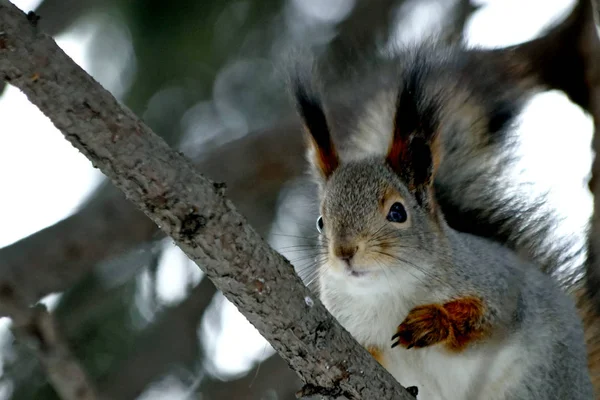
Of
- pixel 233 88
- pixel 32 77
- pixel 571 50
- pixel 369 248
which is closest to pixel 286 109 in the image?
pixel 233 88

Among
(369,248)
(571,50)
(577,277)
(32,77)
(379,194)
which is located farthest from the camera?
(571,50)

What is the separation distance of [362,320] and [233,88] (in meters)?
1.72

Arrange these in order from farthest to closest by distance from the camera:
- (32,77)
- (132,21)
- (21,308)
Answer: (132,21), (21,308), (32,77)

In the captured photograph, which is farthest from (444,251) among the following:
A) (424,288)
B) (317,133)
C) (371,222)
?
(317,133)

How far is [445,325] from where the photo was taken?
80.8 inches

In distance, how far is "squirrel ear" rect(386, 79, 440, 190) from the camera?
2281 mm

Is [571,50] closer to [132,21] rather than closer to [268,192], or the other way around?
[268,192]

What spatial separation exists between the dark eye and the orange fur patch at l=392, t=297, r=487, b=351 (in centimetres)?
23

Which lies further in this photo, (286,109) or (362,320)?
(286,109)

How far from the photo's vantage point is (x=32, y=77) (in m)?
1.28

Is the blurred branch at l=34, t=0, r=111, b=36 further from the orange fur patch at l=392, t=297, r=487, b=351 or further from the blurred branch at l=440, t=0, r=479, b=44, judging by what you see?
the orange fur patch at l=392, t=297, r=487, b=351

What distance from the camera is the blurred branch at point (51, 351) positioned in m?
1.57

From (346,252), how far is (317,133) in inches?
18.5

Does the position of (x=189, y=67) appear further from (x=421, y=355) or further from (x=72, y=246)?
(x=421, y=355)
